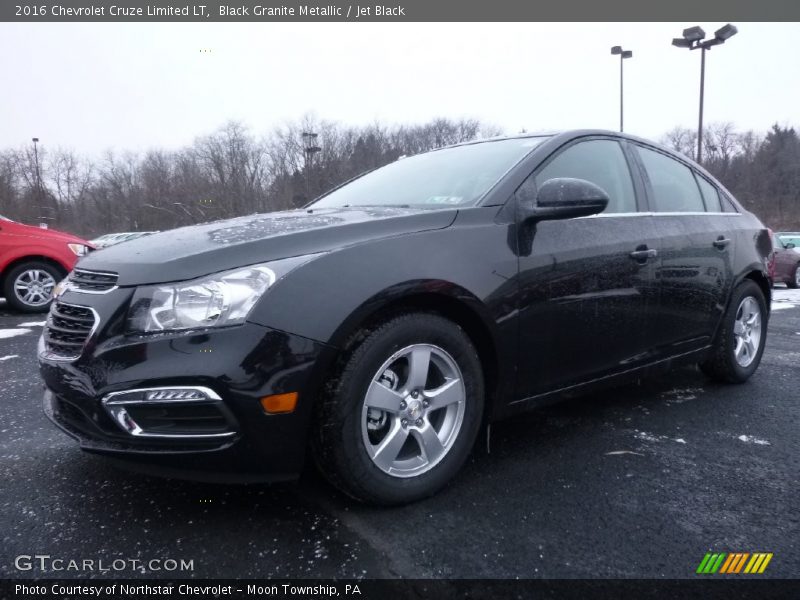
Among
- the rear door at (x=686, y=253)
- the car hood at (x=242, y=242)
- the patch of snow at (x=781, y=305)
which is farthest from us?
the patch of snow at (x=781, y=305)

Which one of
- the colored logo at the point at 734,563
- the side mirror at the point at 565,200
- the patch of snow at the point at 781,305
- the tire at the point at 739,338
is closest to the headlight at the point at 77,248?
the side mirror at the point at 565,200

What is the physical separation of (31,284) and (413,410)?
6.92 m

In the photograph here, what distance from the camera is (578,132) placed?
2836 mm

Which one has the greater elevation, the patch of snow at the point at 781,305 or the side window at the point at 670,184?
the side window at the point at 670,184

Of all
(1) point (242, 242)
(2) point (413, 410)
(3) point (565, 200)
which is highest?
(3) point (565, 200)

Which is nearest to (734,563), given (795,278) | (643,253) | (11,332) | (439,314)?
(439,314)

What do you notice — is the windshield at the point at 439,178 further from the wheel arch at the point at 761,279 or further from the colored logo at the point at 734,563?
the wheel arch at the point at 761,279

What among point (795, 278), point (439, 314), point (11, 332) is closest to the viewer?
point (439, 314)

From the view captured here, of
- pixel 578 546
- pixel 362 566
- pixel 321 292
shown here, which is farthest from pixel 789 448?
pixel 321 292

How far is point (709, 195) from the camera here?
140 inches

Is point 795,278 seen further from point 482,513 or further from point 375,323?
point 375,323

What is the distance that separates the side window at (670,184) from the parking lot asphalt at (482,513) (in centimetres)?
126

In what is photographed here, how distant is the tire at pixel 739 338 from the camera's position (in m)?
3.43

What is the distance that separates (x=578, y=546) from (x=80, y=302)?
1.86m
